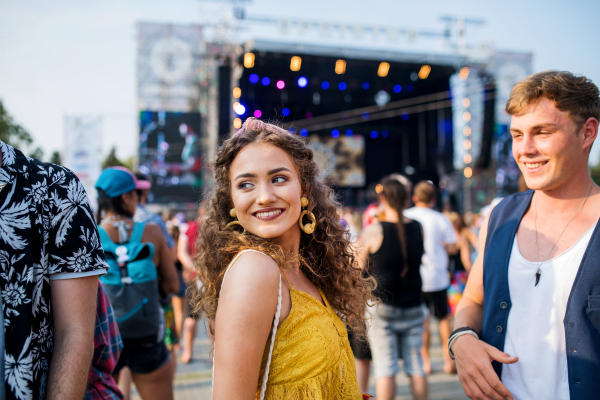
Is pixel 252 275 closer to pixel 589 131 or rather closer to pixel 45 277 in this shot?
pixel 45 277

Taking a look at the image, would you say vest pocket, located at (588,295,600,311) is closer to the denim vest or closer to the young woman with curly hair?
the denim vest

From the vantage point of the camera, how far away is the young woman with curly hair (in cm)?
115

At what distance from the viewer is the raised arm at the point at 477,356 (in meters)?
1.42

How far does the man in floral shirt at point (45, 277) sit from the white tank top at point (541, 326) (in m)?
1.45

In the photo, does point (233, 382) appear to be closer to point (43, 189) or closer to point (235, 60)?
point (43, 189)

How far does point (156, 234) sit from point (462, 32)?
51.3ft

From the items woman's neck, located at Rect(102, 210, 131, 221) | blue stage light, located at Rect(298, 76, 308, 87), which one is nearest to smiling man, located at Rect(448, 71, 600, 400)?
woman's neck, located at Rect(102, 210, 131, 221)

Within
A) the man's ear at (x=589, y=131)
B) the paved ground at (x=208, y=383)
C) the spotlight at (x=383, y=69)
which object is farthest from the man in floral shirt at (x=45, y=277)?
the spotlight at (x=383, y=69)

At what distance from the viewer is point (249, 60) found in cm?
1375

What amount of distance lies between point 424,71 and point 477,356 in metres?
15.9

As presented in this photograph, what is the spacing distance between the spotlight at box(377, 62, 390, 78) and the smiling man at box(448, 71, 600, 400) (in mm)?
14565

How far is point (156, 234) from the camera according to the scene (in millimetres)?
2949

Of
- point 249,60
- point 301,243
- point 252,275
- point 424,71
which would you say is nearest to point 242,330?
point 252,275

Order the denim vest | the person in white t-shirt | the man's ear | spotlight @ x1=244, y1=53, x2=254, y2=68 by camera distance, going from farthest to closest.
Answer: spotlight @ x1=244, y1=53, x2=254, y2=68 → the person in white t-shirt → the man's ear → the denim vest
